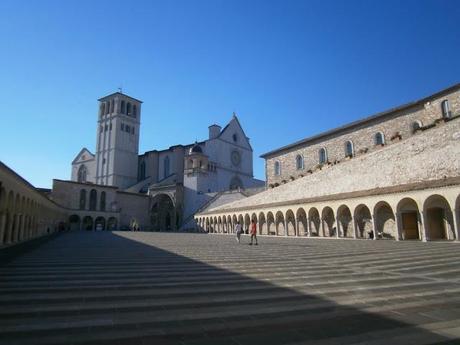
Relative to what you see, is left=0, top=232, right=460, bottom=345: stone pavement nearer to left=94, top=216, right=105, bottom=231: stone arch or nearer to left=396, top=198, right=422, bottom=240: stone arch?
left=396, top=198, right=422, bottom=240: stone arch

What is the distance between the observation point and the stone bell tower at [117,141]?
67938 mm

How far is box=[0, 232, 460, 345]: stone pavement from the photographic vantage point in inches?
153

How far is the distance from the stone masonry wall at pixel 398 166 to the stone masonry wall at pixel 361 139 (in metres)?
1.38

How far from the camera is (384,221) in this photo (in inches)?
890

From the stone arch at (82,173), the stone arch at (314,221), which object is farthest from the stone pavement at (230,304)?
the stone arch at (82,173)

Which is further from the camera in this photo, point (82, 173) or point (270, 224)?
point (82, 173)

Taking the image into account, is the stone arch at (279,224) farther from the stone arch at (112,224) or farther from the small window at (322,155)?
the stone arch at (112,224)

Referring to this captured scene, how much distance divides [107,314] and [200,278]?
3.17 meters

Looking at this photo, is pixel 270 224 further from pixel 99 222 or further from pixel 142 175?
pixel 142 175

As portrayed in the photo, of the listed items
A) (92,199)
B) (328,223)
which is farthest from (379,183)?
(92,199)

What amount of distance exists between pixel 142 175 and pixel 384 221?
5767cm

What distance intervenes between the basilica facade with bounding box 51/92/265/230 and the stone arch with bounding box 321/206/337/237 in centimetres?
2839

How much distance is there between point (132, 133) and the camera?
71500 mm

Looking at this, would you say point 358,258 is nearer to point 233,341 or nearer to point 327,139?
point 233,341
